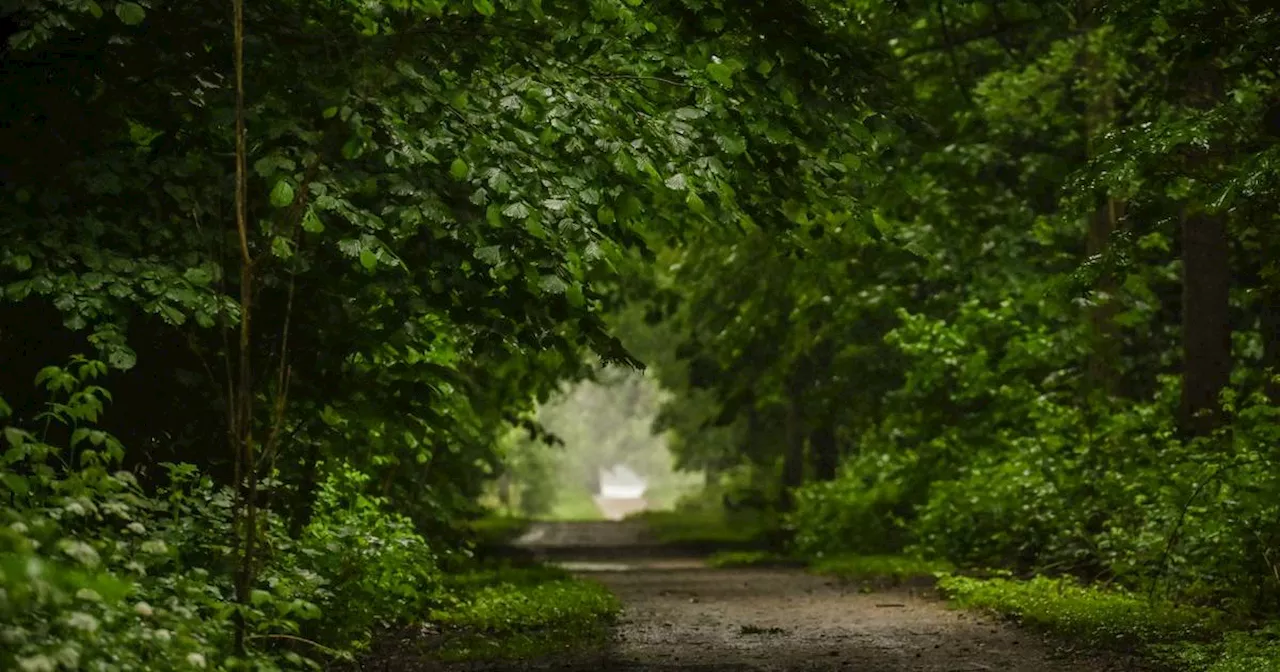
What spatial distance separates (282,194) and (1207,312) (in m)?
10.7

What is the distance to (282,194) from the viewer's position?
716 cm

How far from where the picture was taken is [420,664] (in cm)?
961

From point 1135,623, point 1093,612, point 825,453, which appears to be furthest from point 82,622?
point 825,453

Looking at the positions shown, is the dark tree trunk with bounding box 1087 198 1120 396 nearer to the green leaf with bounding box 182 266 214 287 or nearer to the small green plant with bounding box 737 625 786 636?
the small green plant with bounding box 737 625 786 636

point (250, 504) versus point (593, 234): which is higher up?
point (593, 234)

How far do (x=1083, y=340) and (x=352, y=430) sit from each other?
11293mm

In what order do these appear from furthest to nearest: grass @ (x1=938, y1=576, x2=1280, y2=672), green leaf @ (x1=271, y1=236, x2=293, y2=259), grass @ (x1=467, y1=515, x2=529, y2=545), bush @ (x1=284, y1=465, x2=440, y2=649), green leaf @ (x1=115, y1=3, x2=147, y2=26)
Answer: grass @ (x1=467, y1=515, x2=529, y2=545), bush @ (x1=284, y1=465, x2=440, y2=649), grass @ (x1=938, y1=576, x2=1280, y2=672), green leaf @ (x1=271, y1=236, x2=293, y2=259), green leaf @ (x1=115, y1=3, x2=147, y2=26)

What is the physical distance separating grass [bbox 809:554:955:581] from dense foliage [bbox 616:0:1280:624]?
572 mm

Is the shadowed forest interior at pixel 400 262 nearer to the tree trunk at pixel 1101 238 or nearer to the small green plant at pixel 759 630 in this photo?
the small green plant at pixel 759 630

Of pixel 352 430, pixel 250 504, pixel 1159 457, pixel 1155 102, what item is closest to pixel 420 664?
pixel 352 430

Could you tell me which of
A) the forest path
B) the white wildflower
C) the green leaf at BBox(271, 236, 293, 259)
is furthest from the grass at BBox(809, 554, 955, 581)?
the white wildflower

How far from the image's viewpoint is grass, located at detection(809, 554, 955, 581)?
56.2ft

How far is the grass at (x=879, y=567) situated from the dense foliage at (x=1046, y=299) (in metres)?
0.57

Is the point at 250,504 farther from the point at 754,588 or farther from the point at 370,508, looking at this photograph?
the point at 754,588
